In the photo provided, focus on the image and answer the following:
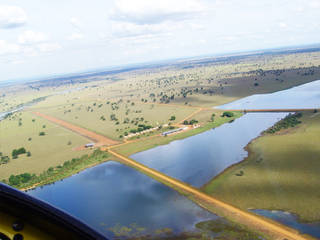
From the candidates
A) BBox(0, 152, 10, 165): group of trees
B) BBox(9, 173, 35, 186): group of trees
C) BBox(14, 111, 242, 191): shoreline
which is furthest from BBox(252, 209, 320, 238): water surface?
BBox(0, 152, 10, 165): group of trees

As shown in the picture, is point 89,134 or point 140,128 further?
point 89,134

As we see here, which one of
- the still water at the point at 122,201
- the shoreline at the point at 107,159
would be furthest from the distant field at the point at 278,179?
the shoreline at the point at 107,159

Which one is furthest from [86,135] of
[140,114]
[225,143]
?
[225,143]

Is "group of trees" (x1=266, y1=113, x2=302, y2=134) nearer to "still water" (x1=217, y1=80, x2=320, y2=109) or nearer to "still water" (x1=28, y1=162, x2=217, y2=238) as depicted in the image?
"still water" (x1=217, y1=80, x2=320, y2=109)

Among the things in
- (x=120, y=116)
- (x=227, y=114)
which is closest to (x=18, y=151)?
(x=120, y=116)

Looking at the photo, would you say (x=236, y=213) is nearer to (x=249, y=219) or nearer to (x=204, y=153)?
(x=249, y=219)

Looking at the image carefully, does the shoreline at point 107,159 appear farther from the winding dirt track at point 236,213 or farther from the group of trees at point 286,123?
the group of trees at point 286,123
